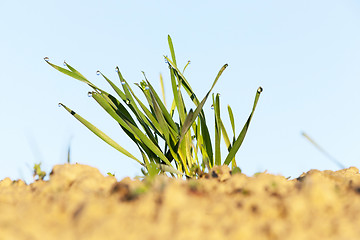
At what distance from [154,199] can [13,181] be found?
1272mm

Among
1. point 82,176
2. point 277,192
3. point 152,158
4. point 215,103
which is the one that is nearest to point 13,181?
point 82,176

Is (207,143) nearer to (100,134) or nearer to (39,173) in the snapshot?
(100,134)

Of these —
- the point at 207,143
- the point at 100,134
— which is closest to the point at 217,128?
the point at 207,143

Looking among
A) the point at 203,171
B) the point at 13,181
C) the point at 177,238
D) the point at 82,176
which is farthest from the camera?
the point at 203,171

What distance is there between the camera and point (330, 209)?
122cm

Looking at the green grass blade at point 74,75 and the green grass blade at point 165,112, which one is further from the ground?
the green grass blade at point 74,75

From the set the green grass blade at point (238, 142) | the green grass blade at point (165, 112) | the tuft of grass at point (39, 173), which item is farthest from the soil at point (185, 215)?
the green grass blade at point (165, 112)

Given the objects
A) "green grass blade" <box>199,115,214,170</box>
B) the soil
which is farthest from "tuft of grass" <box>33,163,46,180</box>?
"green grass blade" <box>199,115,214,170</box>

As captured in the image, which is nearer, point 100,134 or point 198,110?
point 198,110

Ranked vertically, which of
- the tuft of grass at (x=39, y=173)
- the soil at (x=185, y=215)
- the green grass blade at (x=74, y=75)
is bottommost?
the soil at (x=185, y=215)

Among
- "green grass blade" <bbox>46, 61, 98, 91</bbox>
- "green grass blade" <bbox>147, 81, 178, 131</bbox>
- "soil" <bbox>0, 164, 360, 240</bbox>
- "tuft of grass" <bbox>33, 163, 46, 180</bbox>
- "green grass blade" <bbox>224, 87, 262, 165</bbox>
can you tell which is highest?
"green grass blade" <bbox>46, 61, 98, 91</bbox>

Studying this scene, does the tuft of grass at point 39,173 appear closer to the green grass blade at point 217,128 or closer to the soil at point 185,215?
the soil at point 185,215

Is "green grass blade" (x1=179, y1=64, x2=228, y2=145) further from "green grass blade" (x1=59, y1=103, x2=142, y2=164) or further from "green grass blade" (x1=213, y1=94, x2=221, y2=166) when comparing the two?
"green grass blade" (x1=59, y1=103, x2=142, y2=164)

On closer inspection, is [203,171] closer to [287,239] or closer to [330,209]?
[330,209]
